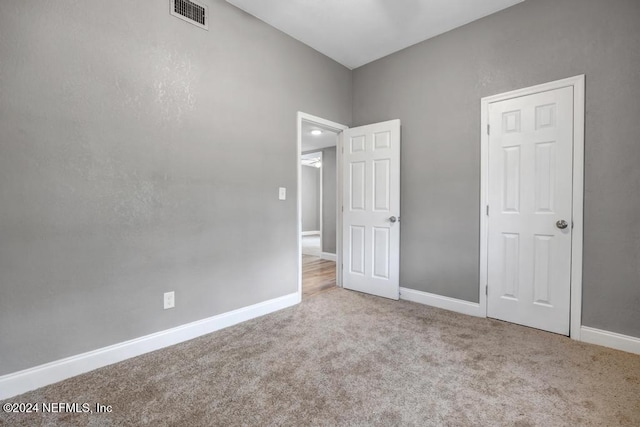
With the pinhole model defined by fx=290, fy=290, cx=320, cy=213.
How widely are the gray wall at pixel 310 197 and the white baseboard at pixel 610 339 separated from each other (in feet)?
28.5

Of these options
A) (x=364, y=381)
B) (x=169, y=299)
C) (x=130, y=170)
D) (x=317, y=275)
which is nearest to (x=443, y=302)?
(x=364, y=381)

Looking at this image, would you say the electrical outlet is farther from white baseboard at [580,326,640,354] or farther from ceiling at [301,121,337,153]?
ceiling at [301,121,337,153]

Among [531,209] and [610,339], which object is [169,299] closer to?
[531,209]

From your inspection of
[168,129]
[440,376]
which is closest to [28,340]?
[168,129]

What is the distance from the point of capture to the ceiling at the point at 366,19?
264cm

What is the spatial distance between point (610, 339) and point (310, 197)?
932cm

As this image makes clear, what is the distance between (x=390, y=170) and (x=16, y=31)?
3137 mm

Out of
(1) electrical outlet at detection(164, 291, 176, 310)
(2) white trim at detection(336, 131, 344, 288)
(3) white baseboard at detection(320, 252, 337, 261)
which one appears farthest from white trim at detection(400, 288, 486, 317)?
(3) white baseboard at detection(320, 252, 337, 261)

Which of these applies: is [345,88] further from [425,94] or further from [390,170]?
[390,170]

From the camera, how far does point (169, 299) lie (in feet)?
7.55

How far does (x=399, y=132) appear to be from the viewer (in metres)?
3.36

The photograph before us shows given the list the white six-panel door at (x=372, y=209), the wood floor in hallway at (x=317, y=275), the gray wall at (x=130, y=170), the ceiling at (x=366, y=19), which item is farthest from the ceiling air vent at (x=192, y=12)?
the wood floor in hallway at (x=317, y=275)

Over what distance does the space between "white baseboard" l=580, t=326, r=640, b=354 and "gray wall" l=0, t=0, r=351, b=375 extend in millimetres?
2695

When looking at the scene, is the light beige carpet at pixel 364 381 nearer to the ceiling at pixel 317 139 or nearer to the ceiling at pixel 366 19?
the ceiling at pixel 366 19
